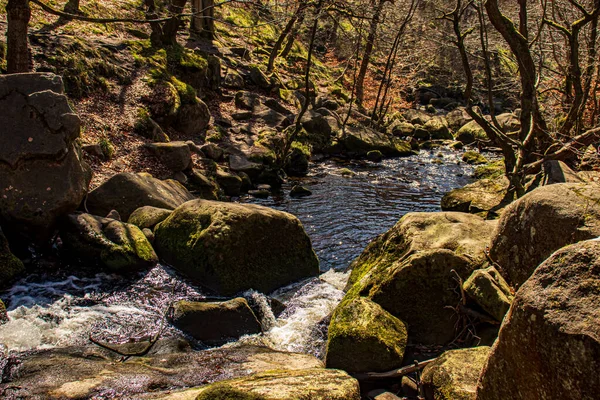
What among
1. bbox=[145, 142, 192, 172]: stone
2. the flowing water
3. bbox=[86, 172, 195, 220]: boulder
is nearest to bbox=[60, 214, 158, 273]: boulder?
the flowing water

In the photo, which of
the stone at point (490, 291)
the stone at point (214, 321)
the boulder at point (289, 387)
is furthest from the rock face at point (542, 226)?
the stone at point (214, 321)

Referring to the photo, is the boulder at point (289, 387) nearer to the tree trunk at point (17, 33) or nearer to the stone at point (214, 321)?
the stone at point (214, 321)

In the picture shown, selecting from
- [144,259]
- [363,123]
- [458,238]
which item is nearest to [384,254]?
[458,238]

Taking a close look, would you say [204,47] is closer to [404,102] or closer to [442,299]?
[404,102]

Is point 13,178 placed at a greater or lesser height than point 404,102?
lesser

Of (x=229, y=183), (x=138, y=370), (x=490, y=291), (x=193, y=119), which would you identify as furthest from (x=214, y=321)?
(x=193, y=119)

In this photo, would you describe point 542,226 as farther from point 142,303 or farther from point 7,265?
point 7,265

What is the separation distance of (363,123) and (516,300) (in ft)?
70.3

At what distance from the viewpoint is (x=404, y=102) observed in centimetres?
3322

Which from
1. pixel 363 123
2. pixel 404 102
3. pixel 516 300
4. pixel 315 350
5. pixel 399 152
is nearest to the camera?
pixel 516 300

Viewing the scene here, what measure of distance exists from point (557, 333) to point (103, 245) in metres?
6.58

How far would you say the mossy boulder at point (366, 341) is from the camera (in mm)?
5016

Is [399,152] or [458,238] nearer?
[458,238]

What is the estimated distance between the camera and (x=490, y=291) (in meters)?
5.04
